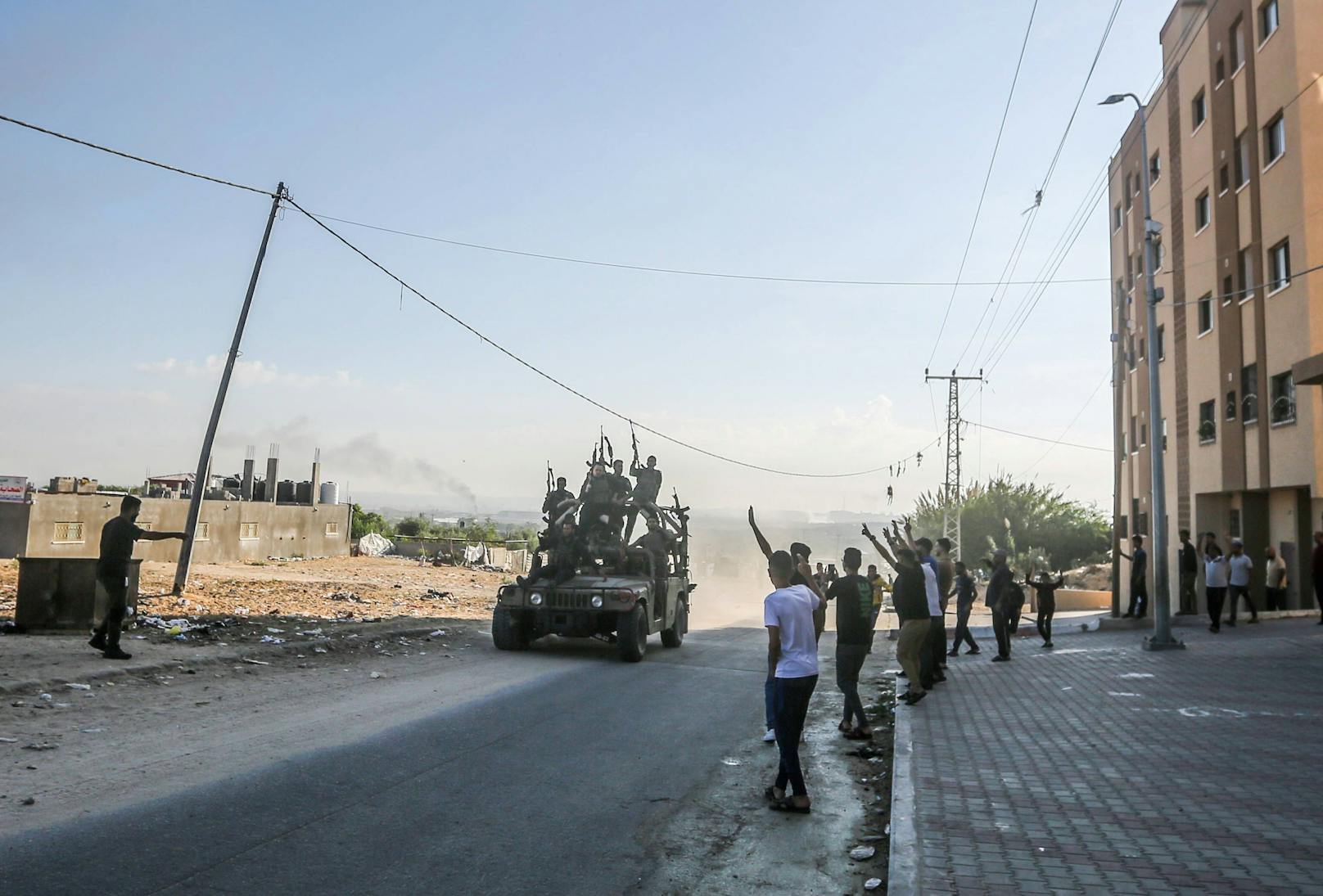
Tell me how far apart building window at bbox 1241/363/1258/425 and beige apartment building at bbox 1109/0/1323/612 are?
6cm

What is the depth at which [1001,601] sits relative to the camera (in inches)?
614

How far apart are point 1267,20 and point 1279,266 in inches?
215

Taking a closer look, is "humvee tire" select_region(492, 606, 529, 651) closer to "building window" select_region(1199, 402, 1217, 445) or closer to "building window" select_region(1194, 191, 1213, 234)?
"building window" select_region(1199, 402, 1217, 445)

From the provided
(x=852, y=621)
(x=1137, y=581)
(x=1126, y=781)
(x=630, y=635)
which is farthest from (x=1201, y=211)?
(x=1126, y=781)

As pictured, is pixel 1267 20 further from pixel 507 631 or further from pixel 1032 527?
pixel 1032 527

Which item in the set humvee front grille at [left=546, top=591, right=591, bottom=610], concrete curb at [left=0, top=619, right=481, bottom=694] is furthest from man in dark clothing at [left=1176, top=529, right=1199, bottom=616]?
concrete curb at [left=0, top=619, right=481, bottom=694]

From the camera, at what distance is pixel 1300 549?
21594 mm

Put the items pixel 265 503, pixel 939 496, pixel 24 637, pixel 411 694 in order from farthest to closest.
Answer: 1. pixel 939 496
2. pixel 265 503
3. pixel 24 637
4. pixel 411 694

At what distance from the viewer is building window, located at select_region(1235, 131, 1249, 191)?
23391mm

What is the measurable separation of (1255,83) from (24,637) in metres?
25.3

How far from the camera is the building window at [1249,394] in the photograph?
22.8 m

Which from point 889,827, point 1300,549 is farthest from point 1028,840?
point 1300,549

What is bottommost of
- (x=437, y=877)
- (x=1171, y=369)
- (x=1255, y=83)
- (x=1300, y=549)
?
(x=437, y=877)

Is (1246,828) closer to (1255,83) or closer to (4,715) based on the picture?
(4,715)
